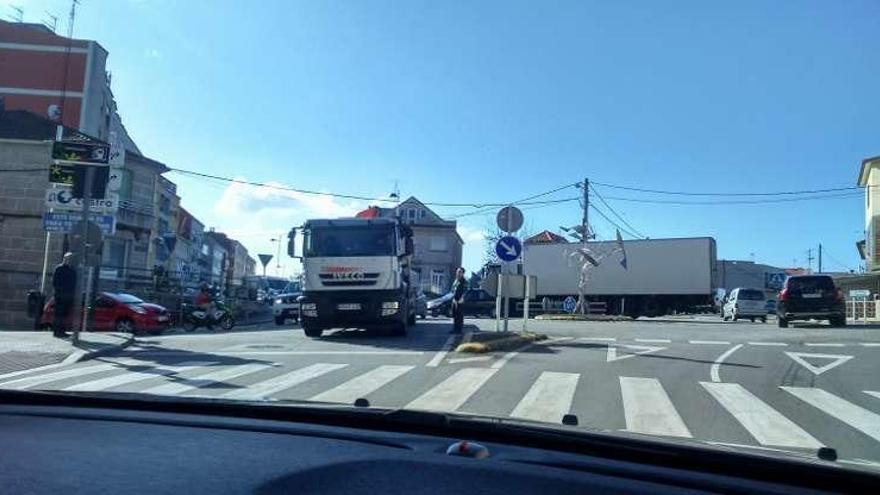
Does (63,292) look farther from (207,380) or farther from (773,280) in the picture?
(773,280)

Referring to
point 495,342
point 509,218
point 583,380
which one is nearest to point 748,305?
point 509,218

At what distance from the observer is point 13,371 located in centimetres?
1195

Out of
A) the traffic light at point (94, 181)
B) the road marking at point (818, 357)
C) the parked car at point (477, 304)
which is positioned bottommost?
the road marking at point (818, 357)

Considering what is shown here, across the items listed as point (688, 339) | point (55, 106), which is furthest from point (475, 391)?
point (55, 106)

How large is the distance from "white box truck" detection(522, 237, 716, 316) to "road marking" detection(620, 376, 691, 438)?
29288 millimetres

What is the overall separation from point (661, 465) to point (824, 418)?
6.39 m

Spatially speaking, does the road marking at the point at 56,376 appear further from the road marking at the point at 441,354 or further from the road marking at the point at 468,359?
the road marking at the point at 468,359

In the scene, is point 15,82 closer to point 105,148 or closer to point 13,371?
point 105,148

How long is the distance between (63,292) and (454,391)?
10.9m

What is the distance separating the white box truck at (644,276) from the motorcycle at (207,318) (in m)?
17.6

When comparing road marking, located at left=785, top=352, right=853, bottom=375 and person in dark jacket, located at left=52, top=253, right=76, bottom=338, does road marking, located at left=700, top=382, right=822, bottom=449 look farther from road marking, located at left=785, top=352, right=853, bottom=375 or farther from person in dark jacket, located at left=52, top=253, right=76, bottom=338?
person in dark jacket, located at left=52, top=253, right=76, bottom=338

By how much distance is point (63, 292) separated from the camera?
1648cm

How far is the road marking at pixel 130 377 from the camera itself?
10.0 metres

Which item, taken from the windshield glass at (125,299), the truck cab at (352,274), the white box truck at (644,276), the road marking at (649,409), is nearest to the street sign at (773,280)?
the white box truck at (644,276)
